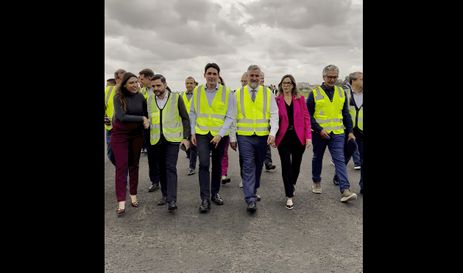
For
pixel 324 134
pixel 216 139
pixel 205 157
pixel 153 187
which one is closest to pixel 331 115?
pixel 324 134

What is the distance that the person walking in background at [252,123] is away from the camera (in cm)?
404

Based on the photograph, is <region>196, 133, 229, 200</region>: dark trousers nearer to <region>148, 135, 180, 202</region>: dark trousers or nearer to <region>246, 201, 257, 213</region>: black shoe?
<region>148, 135, 180, 202</region>: dark trousers

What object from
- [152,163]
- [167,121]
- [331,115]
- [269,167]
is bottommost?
[269,167]

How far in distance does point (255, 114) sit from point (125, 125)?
190cm

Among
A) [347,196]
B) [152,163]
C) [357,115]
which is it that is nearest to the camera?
[347,196]

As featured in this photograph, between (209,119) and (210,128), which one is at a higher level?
(209,119)

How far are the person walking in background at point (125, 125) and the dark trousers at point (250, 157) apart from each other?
1.46 m

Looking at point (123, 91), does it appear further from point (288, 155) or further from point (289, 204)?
point (289, 204)

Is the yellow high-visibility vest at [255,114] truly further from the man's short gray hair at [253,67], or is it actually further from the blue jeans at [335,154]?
the blue jeans at [335,154]

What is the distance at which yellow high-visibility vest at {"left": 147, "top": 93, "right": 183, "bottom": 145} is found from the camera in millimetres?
4062

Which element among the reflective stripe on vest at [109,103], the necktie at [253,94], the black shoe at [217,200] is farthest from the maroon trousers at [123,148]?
the necktie at [253,94]

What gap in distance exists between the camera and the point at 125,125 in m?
4.03
